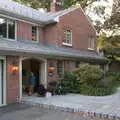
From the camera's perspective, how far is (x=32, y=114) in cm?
1180

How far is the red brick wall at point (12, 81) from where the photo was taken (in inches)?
575

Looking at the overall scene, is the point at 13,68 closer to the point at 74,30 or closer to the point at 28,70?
the point at 28,70

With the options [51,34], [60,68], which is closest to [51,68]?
[60,68]

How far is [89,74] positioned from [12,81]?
18.1ft

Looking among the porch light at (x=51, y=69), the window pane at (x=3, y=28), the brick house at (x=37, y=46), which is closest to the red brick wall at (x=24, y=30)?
the brick house at (x=37, y=46)

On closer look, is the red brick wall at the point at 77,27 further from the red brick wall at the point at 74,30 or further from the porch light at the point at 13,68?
the porch light at the point at 13,68

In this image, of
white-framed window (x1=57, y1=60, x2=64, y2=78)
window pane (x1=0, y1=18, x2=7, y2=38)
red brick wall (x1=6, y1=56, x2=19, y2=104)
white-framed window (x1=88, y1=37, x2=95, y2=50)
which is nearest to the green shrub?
white-framed window (x1=57, y1=60, x2=64, y2=78)

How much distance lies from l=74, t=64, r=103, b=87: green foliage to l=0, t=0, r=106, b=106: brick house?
2176 millimetres

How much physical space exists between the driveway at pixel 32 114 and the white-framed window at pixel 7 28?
6289mm

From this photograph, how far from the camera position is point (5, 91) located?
14.4 metres

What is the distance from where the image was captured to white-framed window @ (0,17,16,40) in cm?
1775

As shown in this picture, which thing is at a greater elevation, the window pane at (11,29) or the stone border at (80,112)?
the window pane at (11,29)

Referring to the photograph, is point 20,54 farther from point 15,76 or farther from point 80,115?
point 80,115

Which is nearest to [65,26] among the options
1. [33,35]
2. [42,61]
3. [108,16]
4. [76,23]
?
[76,23]
